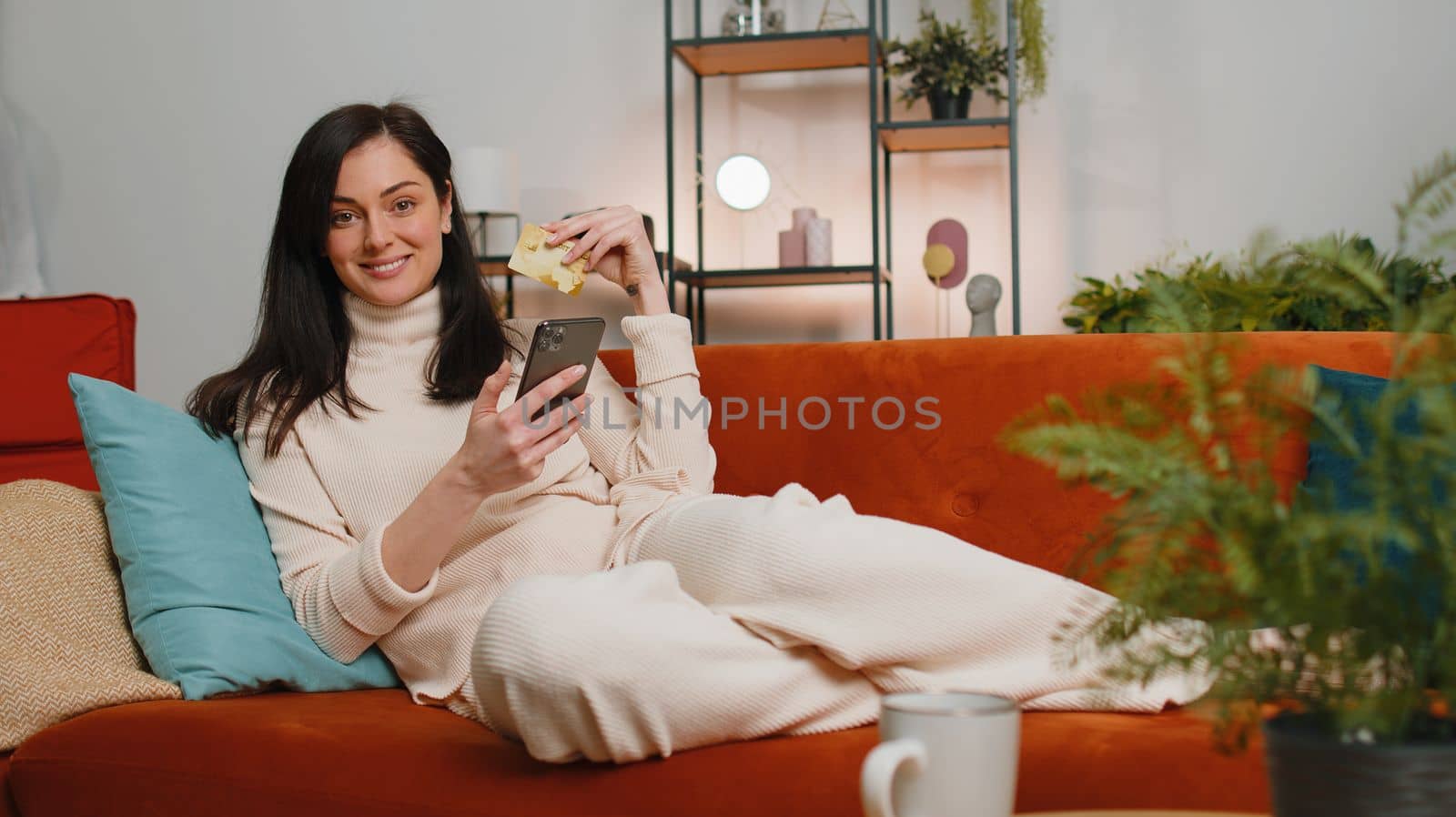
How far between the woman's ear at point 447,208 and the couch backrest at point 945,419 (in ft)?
1.49

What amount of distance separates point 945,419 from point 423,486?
0.68 metres

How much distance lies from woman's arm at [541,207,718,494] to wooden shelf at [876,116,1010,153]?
1477mm

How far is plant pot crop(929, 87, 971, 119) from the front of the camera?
3191mm

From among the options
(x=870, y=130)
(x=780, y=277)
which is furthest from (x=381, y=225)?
(x=870, y=130)

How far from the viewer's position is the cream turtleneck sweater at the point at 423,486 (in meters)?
1.40

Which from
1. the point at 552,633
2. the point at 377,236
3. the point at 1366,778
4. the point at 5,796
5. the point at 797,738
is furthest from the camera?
the point at 377,236

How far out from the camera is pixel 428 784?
A: 1077mm

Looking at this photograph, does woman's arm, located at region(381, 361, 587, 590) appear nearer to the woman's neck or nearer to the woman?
the woman

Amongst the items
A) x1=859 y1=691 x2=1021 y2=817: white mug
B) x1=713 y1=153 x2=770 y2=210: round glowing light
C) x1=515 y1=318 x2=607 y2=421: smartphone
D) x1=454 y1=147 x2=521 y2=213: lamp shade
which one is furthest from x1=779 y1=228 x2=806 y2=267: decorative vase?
x1=859 y1=691 x2=1021 y2=817: white mug

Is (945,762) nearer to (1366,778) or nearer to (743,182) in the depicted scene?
(1366,778)

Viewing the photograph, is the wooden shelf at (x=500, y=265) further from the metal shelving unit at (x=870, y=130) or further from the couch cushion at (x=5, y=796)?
the couch cushion at (x=5, y=796)

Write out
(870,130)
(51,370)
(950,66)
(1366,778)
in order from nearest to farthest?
1. (1366,778)
2. (51,370)
3. (950,66)
4. (870,130)

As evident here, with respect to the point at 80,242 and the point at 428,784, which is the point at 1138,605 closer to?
the point at 428,784

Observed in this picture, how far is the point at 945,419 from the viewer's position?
1667 mm
